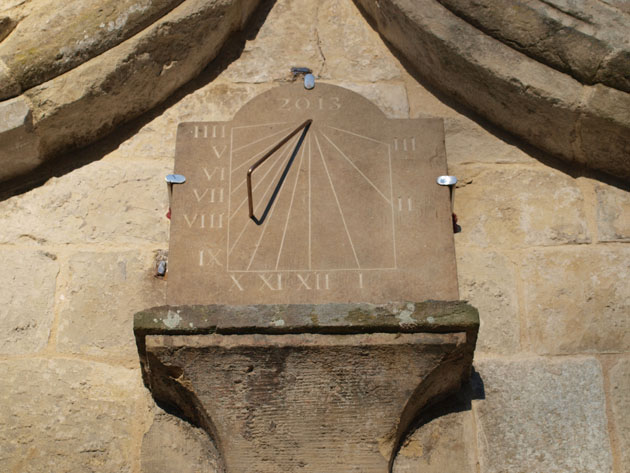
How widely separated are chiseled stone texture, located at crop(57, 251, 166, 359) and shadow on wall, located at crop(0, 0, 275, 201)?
37cm

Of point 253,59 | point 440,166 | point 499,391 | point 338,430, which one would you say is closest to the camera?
point 338,430

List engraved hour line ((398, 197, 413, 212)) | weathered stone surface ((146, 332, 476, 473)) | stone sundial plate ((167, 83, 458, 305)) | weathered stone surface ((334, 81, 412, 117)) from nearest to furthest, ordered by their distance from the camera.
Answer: weathered stone surface ((146, 332, 476, 473)) → stone sundial plate ((167, 83, 458, 305)) → engraved hour line ((398, 197, 413, 212)) → weathered stone surface ((334, 81, 412, 117))

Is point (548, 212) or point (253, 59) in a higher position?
point (253, 59)

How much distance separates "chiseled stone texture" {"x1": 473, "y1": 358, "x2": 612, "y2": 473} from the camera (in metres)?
2.45

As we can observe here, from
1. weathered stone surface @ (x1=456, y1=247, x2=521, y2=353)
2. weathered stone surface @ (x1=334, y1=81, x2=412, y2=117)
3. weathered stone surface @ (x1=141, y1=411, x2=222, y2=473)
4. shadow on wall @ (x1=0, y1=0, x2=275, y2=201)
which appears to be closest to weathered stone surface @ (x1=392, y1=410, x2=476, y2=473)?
weathered stone surface @ (x1=456, y1=247, x2=521, y2=353)

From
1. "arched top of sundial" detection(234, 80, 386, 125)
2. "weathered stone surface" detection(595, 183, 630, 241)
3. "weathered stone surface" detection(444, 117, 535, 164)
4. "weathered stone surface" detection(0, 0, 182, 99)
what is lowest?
"weathered stone surface" detection(595, 183, 630, 241)

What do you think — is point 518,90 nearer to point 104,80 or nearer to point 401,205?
point 401,205

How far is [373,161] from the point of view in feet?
9.29

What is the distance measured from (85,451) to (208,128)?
44.0 inches

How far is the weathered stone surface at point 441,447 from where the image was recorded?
2447mm

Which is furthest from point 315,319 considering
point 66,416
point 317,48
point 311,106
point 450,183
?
point 317,48

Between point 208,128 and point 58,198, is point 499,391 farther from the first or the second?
point 58,198

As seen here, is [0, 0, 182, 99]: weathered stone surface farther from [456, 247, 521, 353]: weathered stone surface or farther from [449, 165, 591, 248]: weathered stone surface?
[456, 247, 521, 353]: weathered stone surface

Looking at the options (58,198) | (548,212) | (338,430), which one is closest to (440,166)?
(548,212)
